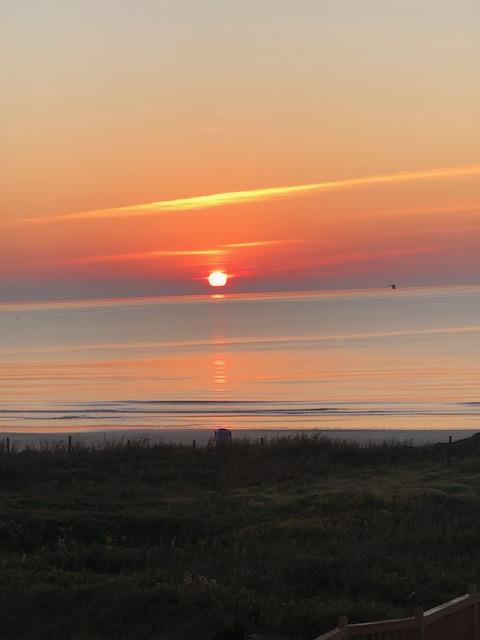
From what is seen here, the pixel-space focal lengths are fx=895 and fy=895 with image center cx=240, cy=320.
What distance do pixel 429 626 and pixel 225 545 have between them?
28.3 ft

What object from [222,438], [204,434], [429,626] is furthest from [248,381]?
[429,626]

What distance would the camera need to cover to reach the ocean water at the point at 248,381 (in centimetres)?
5381

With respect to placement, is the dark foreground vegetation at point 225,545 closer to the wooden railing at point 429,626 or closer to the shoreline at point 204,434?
the wooden railing at point 429,626

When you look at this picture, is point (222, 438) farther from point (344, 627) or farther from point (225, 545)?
point (344, 627)

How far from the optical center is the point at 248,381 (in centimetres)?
7531

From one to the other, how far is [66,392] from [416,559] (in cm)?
5793

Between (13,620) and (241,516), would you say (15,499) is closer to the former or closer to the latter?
(241,516)

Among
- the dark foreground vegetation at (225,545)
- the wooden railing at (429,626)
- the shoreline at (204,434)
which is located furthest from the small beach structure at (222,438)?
the wooden railing at (429,626)

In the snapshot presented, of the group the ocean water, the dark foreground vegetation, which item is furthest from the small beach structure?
the ocean water

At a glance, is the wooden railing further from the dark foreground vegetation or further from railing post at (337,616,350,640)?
the dark foreground vegetation

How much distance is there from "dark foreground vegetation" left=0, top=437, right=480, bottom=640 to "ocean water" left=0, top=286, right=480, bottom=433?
24002mm

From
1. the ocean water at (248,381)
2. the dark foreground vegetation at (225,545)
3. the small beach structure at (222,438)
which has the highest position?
the ocean water at (248,381)

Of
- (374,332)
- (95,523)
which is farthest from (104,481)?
(374,332)

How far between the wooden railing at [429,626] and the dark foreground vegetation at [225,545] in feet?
10.5
